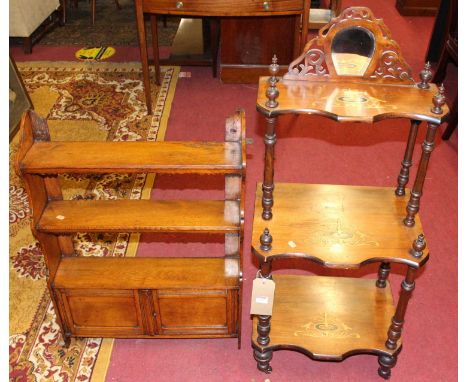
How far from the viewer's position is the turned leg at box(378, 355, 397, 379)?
2.56 metres

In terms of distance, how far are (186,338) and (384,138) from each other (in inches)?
87.3

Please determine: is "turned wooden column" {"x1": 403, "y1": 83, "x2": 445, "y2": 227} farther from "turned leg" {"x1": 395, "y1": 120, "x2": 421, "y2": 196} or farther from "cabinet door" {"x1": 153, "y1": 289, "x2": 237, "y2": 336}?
"cabinet door" {"x1": 153, "y1": 289, "x2": 237, "y2": 336}

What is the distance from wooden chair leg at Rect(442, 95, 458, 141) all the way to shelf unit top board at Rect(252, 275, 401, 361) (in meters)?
1.72

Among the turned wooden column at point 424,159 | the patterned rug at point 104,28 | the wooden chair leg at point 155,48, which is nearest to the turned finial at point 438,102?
the turned wooden column at point 424,159

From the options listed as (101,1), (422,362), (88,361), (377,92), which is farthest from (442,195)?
(101,1)

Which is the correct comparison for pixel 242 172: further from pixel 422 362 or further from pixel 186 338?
pixel 422 362

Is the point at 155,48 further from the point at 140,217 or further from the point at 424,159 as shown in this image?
the point at 424,159

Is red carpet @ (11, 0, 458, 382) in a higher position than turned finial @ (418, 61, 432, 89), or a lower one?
lower

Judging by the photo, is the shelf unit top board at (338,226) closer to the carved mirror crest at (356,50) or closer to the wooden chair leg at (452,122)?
the carved mirror crest at (356,50)

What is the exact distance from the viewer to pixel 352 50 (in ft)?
7.18

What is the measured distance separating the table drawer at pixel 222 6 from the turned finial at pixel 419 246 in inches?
83.2

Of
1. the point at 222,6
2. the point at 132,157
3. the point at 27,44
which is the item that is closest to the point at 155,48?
the point at 222,6

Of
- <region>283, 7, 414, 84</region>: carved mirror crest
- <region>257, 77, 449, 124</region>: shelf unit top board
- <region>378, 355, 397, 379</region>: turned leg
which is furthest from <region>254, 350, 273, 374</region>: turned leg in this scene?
<region>283, 7, 414, 84</region>: carved mirror crest

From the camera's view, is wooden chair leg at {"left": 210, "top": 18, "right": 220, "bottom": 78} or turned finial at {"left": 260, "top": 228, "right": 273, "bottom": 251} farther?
wooden chair leg at {"left": 210, "top": 18, "right": 220, "bottom": 78}
